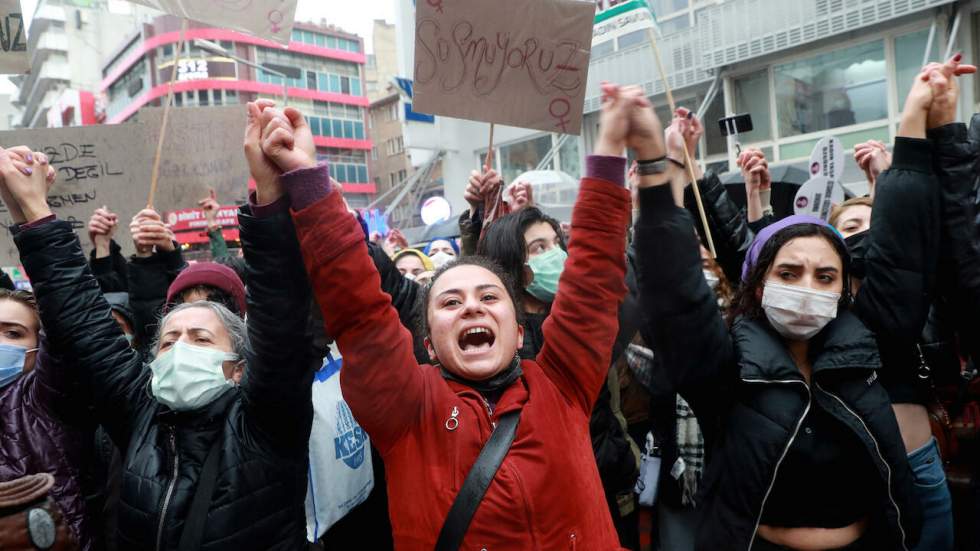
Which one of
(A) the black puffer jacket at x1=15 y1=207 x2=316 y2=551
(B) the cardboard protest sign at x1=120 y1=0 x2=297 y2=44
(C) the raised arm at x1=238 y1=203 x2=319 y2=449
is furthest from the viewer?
(B) the cardboard protest sign at x1=120 y1=0 x2=297 y2=44

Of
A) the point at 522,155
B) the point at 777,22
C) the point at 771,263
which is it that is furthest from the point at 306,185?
the point at 522,155

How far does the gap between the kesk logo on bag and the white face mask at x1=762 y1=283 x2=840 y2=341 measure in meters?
1.56

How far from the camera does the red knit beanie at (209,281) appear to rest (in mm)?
2771

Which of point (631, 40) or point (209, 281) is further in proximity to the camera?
point (631, 40)

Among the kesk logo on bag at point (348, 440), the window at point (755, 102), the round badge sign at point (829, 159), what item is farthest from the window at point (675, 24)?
the kesk logo on bag at point (348, 440)

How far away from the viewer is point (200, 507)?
1.95 metres

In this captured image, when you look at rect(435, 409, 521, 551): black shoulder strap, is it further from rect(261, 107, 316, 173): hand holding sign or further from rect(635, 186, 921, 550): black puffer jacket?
rect(261, 107, 316, 173): hand holding sign

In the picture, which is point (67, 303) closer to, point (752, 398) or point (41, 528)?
point (41, 528)

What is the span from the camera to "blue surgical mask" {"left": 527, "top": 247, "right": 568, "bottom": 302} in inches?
125

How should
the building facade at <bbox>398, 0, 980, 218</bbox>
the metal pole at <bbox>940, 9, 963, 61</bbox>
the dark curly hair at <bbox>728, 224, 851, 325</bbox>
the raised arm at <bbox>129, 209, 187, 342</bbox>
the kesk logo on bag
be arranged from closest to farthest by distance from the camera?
the dark curly hair at <bbox>728, 224, 851, 325</bbox>, the kesk logo on bag, the raised arm at <bbox>129, 209, 187, 342</bbox>, the metal pole at <bbox>940, 9, 963, 61</bbox>, the building facade at <bbox>398, 0, 980, 218</bbox>

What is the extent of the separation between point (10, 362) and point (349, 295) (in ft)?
5.60

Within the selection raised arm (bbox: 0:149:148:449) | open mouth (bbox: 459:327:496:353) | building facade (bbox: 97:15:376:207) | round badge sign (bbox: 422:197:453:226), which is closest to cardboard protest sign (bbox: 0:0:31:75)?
raised arm (bbox: 0:149:148:449)

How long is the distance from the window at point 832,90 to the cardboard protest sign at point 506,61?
10680mm

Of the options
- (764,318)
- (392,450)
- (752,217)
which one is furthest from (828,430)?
(752,217)
